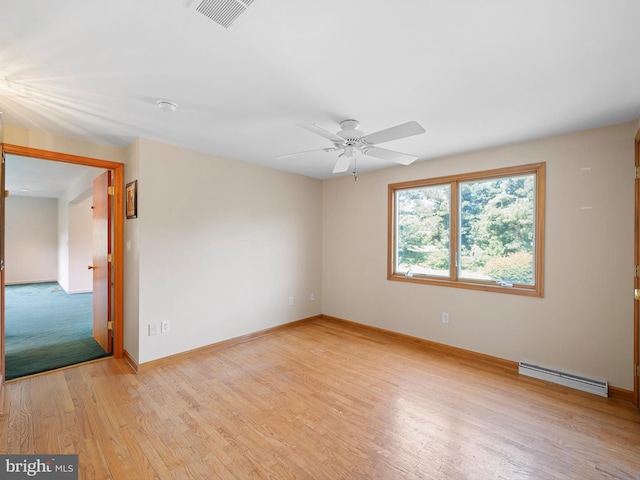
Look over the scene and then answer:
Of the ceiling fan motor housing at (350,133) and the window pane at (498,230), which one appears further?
the window pane at (498,230)

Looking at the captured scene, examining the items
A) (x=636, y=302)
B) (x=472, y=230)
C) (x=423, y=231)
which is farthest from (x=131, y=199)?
(x=636, y=302)

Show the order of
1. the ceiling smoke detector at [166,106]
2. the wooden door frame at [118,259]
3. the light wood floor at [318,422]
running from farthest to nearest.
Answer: the wooden door frame at [118,259] < the ceiling smoke detector at [166,106] < the light wood floor at [318,422]

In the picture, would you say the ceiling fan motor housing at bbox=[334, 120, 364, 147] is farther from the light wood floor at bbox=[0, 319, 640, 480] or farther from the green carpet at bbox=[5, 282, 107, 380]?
the green carpet at bbox=[5, 282, 107, 380]

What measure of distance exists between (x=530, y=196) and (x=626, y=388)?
1908 millimetres

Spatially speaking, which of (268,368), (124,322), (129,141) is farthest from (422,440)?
(129,141)

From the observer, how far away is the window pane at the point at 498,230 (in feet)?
10.1

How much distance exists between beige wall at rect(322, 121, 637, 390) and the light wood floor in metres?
0.35

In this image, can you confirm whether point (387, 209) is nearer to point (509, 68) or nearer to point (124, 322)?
point (509, 68)

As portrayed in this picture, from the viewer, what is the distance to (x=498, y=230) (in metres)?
3.25

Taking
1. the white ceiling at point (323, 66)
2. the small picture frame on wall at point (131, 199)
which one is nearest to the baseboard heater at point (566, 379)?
the white ceiling at point (323, 66)

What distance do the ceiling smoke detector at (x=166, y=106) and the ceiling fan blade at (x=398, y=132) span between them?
1.55m

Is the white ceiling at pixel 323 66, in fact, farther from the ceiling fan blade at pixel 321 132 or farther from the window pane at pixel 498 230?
the window pane at pixel 498 230

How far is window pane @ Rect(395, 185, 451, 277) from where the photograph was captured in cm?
371

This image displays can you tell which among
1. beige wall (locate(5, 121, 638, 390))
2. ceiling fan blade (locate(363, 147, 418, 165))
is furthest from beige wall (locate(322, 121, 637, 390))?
ceiling fan blade (locate(363, 147, 418, 165))
